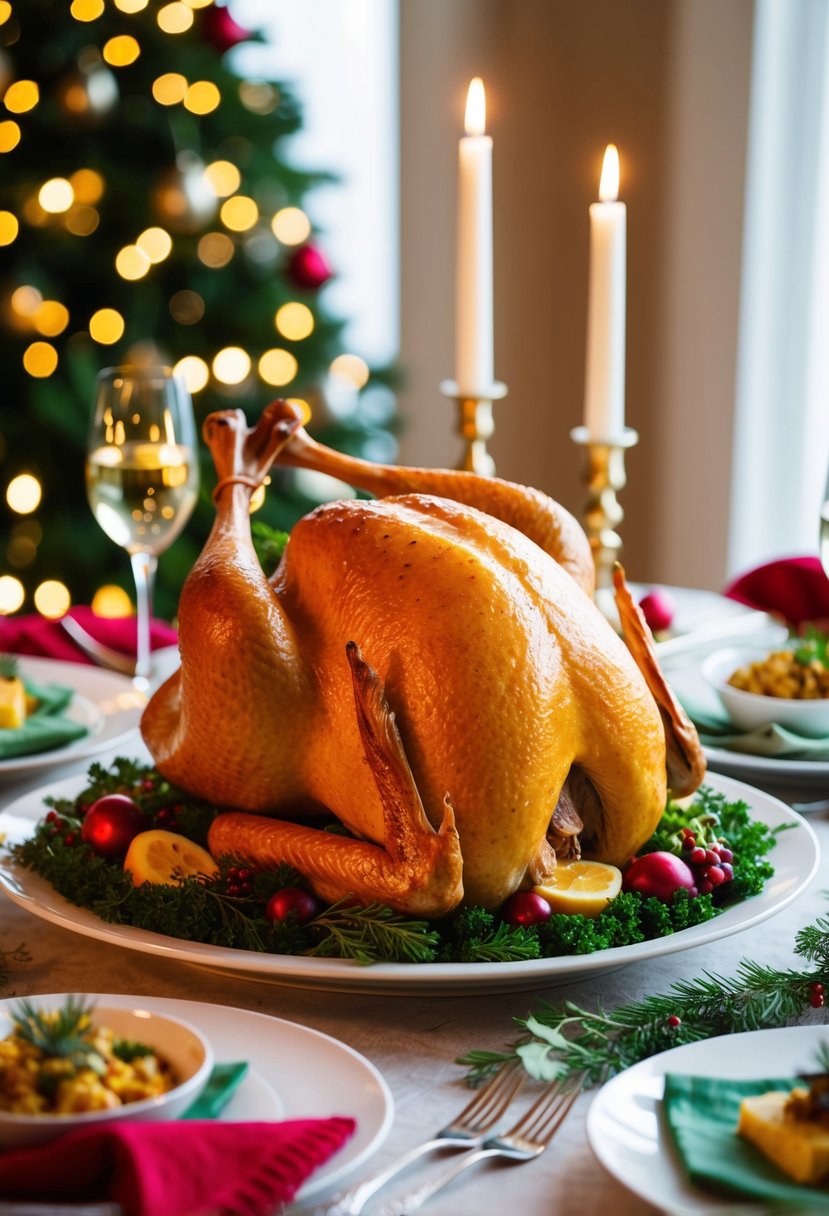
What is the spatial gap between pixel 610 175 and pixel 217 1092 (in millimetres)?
1389

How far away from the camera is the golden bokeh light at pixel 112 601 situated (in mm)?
3293

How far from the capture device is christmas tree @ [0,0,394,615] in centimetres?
313

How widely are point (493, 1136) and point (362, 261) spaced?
432 centimetres

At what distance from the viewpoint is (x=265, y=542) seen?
1.56m

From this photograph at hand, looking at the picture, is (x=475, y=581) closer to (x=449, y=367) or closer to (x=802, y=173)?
(x=802, y=173)

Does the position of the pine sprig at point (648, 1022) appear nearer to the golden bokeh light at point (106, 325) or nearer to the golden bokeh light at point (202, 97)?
the golden bokeh light at point (106, 325)

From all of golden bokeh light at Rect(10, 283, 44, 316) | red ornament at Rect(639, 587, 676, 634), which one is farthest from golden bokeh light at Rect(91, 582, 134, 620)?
red ornament at Rect(639, 587, 676, 634)

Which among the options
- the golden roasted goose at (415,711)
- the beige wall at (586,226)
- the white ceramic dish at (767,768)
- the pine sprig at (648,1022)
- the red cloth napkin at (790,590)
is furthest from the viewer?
the beige wall at (586,226)

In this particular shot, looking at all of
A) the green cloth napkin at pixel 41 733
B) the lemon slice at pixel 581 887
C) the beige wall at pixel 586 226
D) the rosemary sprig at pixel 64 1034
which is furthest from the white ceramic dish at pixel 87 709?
the beige wall at pixel 586 226

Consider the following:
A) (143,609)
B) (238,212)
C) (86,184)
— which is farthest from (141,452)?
(238,212)

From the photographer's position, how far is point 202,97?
3.30m

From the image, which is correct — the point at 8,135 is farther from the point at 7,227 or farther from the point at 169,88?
the point at 169,88

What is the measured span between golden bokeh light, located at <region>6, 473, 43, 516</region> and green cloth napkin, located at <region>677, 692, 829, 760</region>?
2104 mm

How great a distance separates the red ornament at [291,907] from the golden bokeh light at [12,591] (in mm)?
2408
